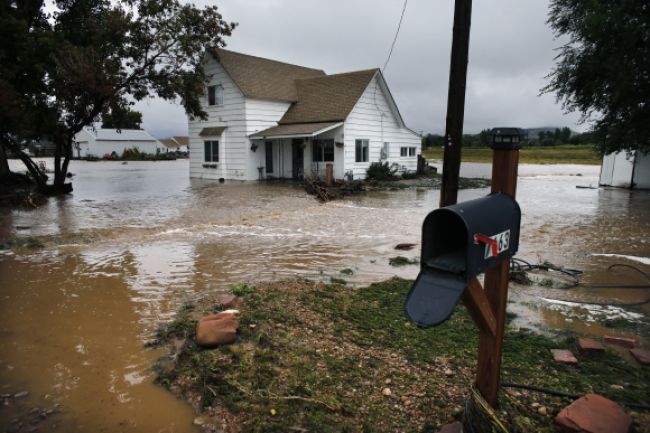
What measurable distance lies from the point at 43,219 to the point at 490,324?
13.5 meters

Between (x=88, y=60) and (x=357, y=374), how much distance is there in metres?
15.7

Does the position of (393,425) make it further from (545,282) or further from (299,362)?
(545,282)

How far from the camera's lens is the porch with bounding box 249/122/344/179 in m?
22.8

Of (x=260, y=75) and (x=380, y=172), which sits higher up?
(x=260, y=75)

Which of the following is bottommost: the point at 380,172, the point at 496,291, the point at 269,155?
the point at 380,172

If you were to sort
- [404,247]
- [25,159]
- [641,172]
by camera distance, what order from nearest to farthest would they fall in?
[404,247]
[25,159]
[641,172]

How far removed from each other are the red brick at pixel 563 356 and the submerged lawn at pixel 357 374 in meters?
0.07

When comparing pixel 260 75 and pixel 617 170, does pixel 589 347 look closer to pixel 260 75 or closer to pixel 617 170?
pixel 617 170

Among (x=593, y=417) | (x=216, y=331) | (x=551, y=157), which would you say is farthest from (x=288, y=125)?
(x=551, y=157)

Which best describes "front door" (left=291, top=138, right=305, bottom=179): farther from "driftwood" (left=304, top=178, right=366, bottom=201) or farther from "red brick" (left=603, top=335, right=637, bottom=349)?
"red brick" (left=603, top=335, right=637, bottom=349)

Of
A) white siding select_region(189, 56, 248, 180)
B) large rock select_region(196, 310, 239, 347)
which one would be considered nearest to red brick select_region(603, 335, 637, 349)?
large rock select_region(196, 310, 239, 347)

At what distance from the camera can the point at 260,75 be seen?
1037 inches

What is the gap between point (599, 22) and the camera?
1219cm

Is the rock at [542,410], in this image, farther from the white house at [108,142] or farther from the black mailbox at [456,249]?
the white house at [108,142]
